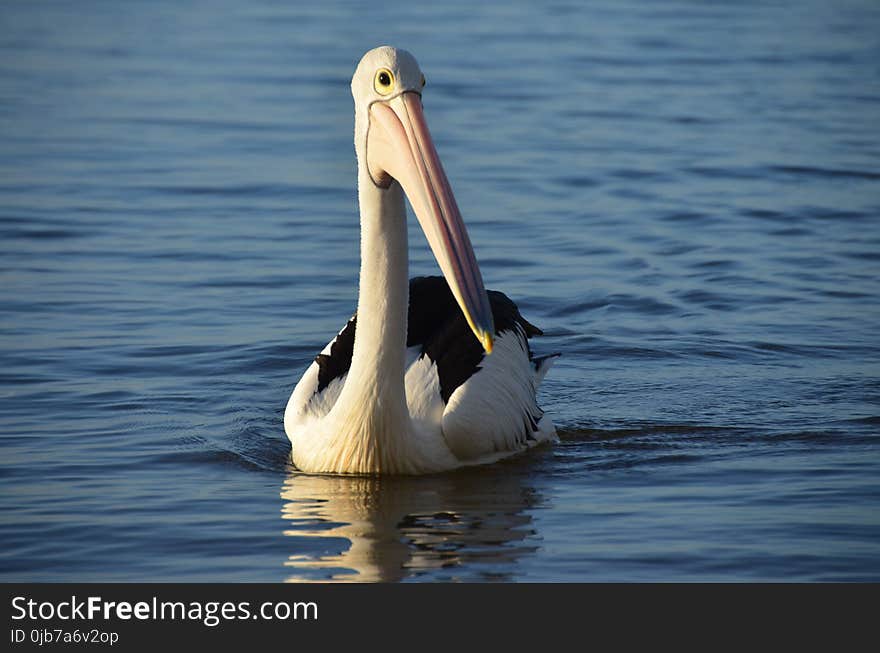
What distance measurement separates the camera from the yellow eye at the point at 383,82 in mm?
5732

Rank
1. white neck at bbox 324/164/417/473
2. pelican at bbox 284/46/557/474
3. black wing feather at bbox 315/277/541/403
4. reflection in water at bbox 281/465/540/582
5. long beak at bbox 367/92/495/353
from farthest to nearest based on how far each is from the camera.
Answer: black wing feather at bbox 315/277/541/403 < white neck at bbox 324/164/417/473 < pelican at bbox 284/46/557/474 < long beak at bbox 367/92/495/353 < reflection in water at bbox 281/465/540/582

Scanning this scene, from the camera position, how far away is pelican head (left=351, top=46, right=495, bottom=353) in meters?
5.53

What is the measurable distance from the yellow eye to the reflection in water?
149 centimetres

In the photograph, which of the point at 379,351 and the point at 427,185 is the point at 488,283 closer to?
the point at 379,351

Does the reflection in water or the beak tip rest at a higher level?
the beak tip

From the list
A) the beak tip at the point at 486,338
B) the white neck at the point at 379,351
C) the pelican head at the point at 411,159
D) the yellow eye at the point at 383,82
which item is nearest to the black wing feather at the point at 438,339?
the white neck at the point at 379,351

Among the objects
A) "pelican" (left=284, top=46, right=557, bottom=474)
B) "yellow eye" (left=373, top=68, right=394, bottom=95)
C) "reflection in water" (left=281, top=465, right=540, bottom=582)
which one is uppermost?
"yellow eye" (left=373, top=68, right=394, bottom=95)

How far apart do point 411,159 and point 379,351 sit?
2.45 feet

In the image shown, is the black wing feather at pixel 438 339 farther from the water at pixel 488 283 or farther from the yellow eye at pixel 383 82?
the yellow eye at pixel 383 82

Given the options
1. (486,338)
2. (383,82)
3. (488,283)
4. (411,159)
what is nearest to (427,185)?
(411,159)

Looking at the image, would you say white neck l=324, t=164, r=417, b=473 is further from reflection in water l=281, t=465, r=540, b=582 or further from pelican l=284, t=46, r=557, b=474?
reflection in water l=281, t=465, r=540, b=582

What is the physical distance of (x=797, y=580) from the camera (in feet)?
17.3

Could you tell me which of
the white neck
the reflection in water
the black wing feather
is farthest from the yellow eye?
the reflection in water
